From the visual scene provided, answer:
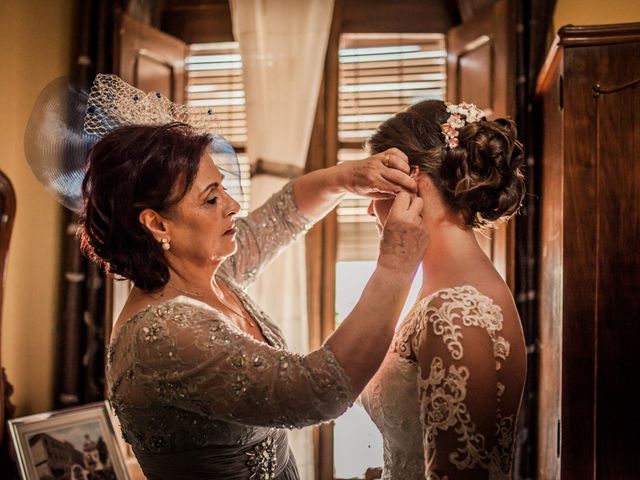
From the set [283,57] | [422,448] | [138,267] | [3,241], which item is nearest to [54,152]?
[138,267]

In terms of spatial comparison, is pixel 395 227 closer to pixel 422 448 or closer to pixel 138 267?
pixel 422 448

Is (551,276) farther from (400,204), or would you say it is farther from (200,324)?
(200,324)

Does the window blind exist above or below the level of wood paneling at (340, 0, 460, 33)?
below

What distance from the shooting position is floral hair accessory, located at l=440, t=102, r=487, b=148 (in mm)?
1479

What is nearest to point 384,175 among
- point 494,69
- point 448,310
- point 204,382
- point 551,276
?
point 448,310

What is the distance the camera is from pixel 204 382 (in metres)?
1.35

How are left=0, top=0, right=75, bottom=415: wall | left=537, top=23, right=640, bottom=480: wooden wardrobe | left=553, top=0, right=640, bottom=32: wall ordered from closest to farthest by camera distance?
left=537, top=23, right=640, bottom=480: wooden wardrobe < left=0, top=0, right=75, bottom=415: wall < left=553, top=0, right=640, bottom=32: wall

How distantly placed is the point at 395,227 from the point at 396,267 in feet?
0.29

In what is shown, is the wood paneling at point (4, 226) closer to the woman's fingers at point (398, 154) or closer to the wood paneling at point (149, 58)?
the wood paneling at point (149, 58)

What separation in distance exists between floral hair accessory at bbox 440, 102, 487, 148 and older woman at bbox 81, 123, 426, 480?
0.11 metres

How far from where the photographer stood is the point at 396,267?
1.41m

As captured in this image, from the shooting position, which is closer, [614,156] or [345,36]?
[614,156]

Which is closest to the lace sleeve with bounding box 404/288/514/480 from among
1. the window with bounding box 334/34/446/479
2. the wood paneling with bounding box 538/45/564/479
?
the wood paneling with bounding box 538/45/564/479

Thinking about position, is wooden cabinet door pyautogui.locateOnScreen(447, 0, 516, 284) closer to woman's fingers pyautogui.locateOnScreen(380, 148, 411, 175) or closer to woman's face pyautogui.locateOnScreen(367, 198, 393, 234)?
woman's face pyautogui.locateOnScreen(367, 198, 393, 234)
